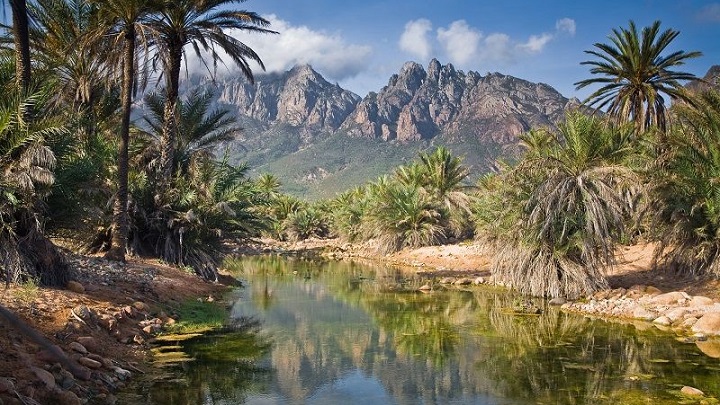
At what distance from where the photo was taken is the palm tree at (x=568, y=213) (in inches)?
637

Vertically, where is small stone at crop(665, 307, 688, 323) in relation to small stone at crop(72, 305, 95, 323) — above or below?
below

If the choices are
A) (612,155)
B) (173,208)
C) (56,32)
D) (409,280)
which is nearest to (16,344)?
(173,208)

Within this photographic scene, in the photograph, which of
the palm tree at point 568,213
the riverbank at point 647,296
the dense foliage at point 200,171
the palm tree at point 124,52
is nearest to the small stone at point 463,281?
the riverbank at point 647,296

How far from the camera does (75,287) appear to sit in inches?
432

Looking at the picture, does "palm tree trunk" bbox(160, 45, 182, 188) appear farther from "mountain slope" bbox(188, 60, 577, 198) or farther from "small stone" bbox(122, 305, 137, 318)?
"mountain slope" bbox(188, 60, 577, 198)

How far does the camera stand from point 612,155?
1988 centimetres

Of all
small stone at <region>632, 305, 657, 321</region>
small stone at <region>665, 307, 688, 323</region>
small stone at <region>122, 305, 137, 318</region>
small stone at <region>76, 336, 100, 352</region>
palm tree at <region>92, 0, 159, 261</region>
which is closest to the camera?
small stone at <region>76, 336, 100, 352</region>

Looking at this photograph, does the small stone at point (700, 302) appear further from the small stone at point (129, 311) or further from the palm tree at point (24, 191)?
the palm tree at point (24, 191)

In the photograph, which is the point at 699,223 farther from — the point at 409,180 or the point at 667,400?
the point at 409,180

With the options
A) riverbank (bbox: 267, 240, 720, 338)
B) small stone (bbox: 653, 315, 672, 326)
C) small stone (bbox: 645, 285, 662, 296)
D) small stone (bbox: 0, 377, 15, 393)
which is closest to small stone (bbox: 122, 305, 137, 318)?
small stone (bbox: 0, 377, 15, 393)

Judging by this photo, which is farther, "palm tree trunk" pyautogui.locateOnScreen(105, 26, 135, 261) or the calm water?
"palm tree trunk" pyautogui.locateOnScreen(105, 26, 135, 261)

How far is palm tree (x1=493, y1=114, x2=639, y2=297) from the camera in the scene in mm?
16172

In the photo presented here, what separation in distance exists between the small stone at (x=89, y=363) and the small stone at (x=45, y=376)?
949mm

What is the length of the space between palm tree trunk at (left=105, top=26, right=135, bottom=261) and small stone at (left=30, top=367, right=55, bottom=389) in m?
9.42
